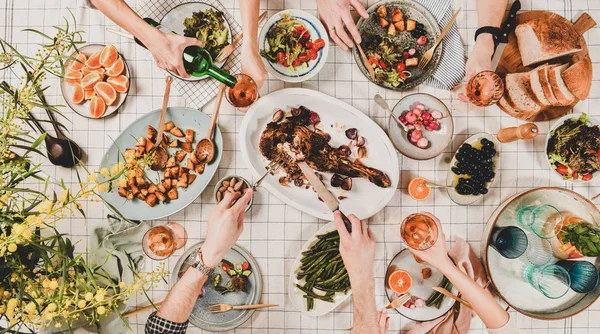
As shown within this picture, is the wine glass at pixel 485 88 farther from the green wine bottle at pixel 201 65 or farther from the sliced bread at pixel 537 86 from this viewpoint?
the green wine bottle at pixel 201 65

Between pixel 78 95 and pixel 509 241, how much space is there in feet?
6.88

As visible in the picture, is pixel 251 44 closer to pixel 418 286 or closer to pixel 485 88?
pixel 485 88

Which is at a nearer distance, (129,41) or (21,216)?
(21,216)

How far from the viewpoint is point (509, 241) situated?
1.91 meters

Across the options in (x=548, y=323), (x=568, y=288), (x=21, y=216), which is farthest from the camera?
(x=548, y=323)

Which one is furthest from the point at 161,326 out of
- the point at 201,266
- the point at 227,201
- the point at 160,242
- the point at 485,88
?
the point at 485,88

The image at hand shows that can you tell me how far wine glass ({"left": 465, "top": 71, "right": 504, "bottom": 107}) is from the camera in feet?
5.99

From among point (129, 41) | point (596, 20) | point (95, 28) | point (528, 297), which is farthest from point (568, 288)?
point (95, 28)

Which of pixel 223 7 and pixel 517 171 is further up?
pixel 223 7

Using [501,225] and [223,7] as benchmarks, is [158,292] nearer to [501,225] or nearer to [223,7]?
[223,7]

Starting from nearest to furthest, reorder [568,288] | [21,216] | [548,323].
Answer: [21,216]
[568,288]
[548,323]

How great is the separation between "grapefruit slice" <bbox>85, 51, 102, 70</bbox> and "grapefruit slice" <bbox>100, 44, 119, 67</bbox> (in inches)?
0.7

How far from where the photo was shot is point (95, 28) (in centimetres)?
197

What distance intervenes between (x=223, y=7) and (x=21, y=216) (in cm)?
123
